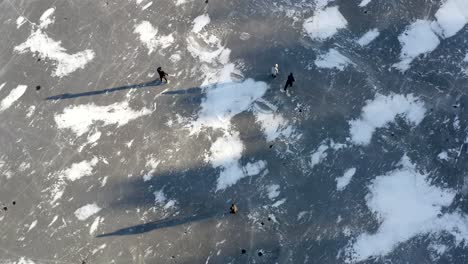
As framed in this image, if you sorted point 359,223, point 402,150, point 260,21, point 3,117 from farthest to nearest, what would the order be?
point 260,21, point 3,117, point 402,150, point 359,223

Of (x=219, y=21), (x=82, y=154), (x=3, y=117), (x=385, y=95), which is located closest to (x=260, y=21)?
(x=219, y=21)

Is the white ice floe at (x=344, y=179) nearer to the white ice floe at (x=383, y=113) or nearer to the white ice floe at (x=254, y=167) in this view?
the white ice floe at (x=383, y=113)

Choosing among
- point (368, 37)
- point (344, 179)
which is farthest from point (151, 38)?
point (344, 179)

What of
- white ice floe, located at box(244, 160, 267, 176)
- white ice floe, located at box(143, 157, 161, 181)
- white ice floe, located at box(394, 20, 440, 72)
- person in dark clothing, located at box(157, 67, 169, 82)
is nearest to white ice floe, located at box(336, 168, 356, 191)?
white ice floe, located at box(244, 160, 267, 176)

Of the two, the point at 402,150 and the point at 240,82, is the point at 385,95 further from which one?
the point at 240,82

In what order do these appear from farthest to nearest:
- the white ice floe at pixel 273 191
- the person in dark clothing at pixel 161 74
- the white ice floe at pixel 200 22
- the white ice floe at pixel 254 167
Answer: the white ice floe at pixel 200 22
the person in dark clothing at pixel 161 74
the white ice floe at pixel 254 167
the white ice floe at pixel 273 191

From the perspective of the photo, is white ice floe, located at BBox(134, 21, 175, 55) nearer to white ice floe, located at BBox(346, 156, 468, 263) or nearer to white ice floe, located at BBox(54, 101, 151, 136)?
white ice floe, located at BBox(54, 101, 151, 136)

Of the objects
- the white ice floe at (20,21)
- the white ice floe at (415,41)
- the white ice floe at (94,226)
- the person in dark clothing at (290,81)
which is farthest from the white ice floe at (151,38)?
the white ice floe at (415,41)

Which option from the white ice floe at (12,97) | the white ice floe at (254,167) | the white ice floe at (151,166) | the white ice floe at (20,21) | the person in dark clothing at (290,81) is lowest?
the white ice floe at (254,167)
